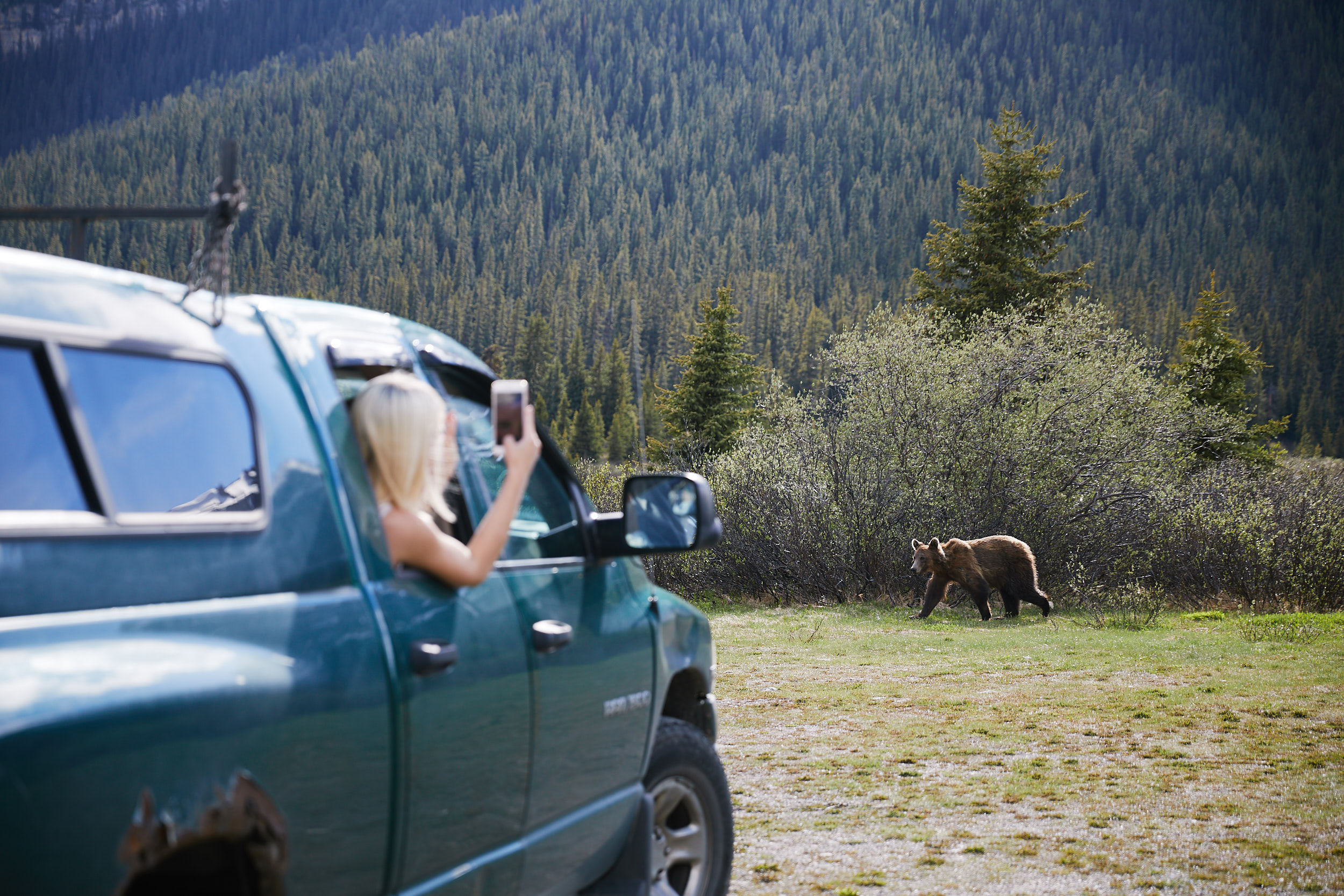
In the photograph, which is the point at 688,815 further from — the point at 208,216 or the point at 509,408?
the point at 208,216

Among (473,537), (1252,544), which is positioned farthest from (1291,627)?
(473,537)

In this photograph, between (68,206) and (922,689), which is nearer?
(68,206)

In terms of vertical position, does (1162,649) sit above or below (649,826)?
below

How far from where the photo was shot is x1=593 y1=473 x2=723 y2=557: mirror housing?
3113 millimetres

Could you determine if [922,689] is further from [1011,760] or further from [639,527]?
[639,527]

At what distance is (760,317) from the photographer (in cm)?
14212

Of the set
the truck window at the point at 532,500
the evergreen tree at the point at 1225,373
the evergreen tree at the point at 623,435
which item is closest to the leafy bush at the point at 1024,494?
the evergreen tree at the point at 1225,373

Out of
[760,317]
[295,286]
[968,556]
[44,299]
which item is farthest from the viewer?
[295,286]

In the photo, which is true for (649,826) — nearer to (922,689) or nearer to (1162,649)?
(922,689)

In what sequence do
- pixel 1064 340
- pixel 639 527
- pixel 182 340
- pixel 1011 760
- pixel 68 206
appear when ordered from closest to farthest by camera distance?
pixel 182 340, pixel 68 206, pixel 639 527, pixel 1011 760, pixel 1064 340

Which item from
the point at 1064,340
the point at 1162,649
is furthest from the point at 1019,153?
the point at 1162,649

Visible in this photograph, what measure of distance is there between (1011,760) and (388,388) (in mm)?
5989

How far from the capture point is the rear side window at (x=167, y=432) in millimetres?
1858

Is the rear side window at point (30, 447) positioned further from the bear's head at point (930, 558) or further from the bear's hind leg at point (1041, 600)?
the bear's hind leg at point (1041, 600)
